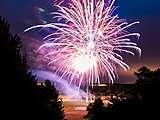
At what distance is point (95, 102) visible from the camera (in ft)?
228

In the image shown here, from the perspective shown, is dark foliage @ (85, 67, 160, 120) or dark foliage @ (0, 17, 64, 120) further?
dark foliage @ (85, 67, 160, 120)
